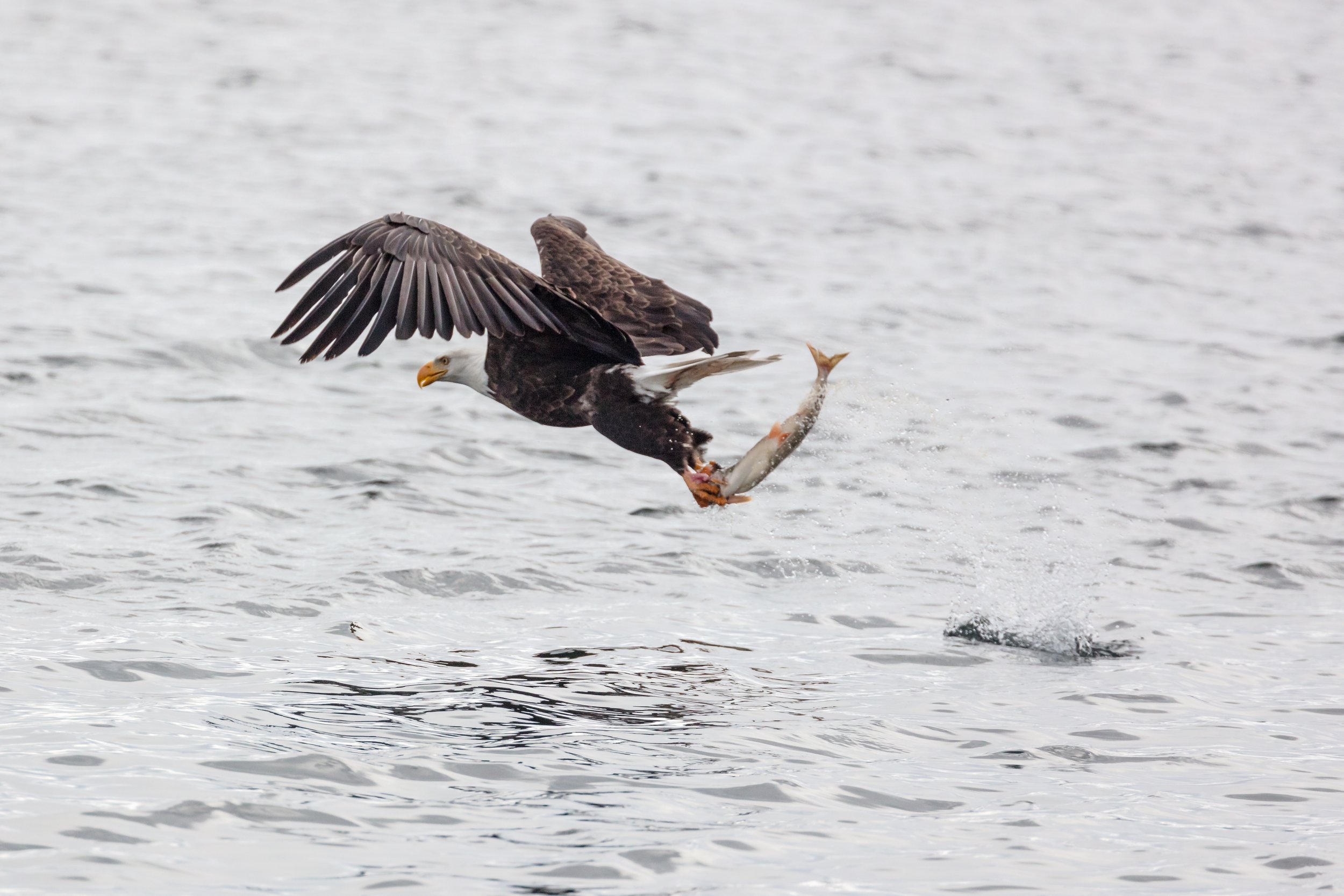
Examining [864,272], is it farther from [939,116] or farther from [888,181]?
[939,116]

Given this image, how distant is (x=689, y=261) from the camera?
1614 centimetres

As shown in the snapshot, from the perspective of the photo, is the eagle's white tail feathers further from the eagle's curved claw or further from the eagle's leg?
the eagle's curved claw

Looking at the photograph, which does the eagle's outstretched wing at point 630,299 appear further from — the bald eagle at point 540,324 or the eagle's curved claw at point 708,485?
the eagle's curved claw at point 708,485

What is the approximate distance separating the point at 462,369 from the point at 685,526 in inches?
Result: 114

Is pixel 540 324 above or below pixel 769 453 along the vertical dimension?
above

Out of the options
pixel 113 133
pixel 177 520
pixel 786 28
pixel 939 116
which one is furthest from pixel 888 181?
pixel 177 520

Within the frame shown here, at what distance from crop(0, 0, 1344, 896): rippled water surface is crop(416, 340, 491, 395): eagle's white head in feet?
3.50

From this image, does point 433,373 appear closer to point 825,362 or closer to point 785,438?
point 785,438

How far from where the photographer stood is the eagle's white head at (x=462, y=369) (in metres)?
6.87

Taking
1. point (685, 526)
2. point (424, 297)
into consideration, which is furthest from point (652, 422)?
point (685, 526)

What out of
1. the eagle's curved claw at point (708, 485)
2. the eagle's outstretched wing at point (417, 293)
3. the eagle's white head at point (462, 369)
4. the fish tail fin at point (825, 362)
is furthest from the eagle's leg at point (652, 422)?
the fish tail fin at point (825, 362)

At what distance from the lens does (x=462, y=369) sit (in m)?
6.91

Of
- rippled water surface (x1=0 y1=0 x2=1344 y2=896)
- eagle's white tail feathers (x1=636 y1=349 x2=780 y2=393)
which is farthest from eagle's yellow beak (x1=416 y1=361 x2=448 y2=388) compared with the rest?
rippled water surface (x1=0 y1=0 x2=1344 y2=896)

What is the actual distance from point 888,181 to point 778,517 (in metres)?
11.4
